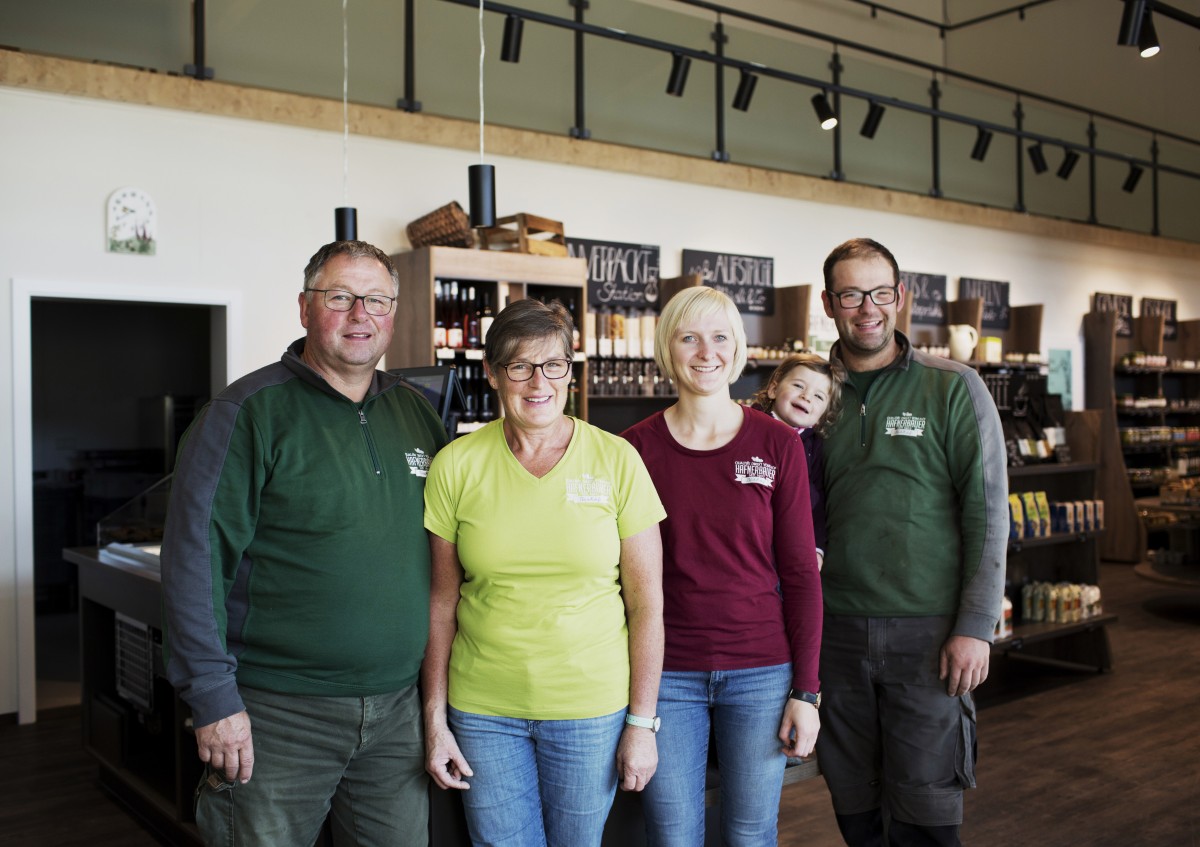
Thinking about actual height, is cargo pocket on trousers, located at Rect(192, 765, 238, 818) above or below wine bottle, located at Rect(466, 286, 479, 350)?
below

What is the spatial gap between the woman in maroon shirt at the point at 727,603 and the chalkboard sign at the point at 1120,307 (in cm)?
1067

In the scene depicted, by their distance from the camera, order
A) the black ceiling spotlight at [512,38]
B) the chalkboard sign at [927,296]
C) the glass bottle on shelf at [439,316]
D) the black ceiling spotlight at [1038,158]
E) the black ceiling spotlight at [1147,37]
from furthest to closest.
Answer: the black ceiling spotlight at [1038,158], the chalkboard sign at [927,296], the black ceiling spotlight at [512,38], the black ceiling spotlight at [1147,37], the glass bottle on shelf at [439,316]

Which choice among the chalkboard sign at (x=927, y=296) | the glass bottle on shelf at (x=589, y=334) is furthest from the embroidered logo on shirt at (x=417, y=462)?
the chalkboard sign at (x=927, y=296)

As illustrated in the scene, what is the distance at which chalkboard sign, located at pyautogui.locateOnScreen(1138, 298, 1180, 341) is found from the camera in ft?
40.1

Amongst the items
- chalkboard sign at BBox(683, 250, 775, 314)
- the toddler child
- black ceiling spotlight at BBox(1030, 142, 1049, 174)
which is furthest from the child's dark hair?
black ceiling spotlight at BBox(1030, 142, 1049, 174)

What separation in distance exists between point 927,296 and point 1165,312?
15.4 feet

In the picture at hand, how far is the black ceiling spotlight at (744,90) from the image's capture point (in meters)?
7.66

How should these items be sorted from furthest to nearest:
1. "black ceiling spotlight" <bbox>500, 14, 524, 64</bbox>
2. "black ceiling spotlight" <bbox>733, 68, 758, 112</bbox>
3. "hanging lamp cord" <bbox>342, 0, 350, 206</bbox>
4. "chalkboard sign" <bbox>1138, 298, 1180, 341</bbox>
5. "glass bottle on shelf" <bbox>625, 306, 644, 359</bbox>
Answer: "chalkboard sign" <bbox>1138, 298, 1180, 341</bbox>
"black ceiling spotlight" <bbox>733, 68, 758, 112</bbox>
"glass bottle on shelf" <bbox>625, 306, 644, 359</bbox>
"black ceiling spotlight" <bbox>500, 14, 524, 64</bbox>
"hanging lamp cord" <bbox>342, 0, 350, 206</bbox>

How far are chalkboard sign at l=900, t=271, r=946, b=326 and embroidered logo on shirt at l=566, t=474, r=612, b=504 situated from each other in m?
7.99

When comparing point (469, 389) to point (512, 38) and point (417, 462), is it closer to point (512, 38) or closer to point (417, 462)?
point (512, 38)

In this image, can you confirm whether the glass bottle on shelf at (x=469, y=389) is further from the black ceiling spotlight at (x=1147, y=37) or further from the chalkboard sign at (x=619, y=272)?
the black ceiling spotlight at (x=1147, y=37)

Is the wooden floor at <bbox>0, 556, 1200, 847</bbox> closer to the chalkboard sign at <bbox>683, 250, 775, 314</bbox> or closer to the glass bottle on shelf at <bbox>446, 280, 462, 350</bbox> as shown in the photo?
the glass bottle on shelf at <bbox>446, 280, 462, 350</bbox>

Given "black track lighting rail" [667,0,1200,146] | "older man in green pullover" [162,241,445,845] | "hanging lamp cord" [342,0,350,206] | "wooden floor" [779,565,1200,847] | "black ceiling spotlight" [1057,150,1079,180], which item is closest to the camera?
"older man in green pullover" [162,241,445,845]

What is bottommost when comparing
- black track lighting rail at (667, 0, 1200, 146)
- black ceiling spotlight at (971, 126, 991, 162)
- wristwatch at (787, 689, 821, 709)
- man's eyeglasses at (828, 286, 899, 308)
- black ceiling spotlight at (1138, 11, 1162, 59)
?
wristwatch at (787, 689, 821, 709)
